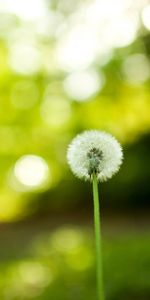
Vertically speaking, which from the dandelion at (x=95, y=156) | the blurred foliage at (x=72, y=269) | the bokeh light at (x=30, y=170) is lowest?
the dandelion at (x=95, y=156)

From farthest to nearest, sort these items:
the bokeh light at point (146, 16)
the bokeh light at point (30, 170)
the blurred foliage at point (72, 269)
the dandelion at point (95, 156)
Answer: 1. the bokeh light at point (30, 170)
2. the bokeh light at point (146, 16)
3. the blurred foliage at point (72, 269)
4. the dandelion at point (95, 156)

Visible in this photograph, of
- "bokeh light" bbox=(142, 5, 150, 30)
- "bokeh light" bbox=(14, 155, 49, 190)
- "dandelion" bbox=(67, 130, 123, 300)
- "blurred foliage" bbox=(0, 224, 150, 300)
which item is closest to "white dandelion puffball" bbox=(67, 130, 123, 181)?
"dandelion" bbox=(67, 130, 123, 300)

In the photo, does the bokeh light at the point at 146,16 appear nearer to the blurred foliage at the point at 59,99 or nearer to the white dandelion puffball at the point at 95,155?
the blurred foliage at the point at 59,99

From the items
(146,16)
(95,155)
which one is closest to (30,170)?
(146,16)

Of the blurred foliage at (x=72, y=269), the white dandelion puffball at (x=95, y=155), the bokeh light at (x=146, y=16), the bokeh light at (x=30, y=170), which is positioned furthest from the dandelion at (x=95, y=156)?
the bokeh light at (x=30, y=170)

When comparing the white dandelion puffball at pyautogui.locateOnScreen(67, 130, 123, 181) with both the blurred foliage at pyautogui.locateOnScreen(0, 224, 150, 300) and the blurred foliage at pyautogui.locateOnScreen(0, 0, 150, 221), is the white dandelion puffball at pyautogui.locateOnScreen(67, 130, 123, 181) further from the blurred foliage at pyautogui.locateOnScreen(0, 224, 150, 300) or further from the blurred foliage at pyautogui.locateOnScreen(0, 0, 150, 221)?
the blurred foliage at pyautogui.locateOnScreen(0, 0, 150, 221)

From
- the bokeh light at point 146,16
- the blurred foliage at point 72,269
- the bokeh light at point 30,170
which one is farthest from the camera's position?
the bokeh light at point 30,170

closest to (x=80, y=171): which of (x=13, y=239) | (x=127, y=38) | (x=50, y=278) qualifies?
(x=50, y=278)

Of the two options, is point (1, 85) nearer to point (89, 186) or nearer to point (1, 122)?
point (1, 122)
